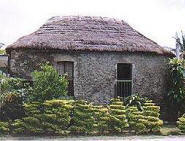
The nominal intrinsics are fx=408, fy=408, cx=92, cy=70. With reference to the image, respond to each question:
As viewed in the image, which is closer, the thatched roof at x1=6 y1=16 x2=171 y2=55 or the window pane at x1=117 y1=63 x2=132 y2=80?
the thatched roof at x1=6 y1=16 x2=171 y2=55

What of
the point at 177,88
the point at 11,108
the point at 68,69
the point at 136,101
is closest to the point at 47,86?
the point at 11,108

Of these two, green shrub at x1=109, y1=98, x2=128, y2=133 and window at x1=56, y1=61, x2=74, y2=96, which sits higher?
window at x1=56, y1=61, x2=74, y2=96

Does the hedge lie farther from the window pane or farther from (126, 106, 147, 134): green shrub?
the window pane

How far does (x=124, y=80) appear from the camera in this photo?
69.9ft

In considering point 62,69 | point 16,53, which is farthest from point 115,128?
point 16,53

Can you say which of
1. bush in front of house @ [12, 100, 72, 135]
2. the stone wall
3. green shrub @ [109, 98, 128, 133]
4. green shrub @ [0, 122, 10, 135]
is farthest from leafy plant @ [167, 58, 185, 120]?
green shrub @ [0, 122, 10, 135]

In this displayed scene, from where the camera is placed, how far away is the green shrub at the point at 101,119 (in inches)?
674

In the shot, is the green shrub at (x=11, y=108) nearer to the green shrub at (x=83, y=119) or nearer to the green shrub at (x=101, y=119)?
the green shrub at (x=83, y=119)

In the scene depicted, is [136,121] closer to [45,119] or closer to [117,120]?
[117,120]

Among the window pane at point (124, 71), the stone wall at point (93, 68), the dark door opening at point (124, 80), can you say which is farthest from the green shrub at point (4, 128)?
the window pane at point (124, 71)

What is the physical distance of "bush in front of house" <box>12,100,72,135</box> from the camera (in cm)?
1642

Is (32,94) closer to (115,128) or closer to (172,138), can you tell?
(115,128)

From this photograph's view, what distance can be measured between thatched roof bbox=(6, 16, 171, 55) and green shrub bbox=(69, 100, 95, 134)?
4055mm

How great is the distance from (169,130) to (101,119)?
3462 mm
